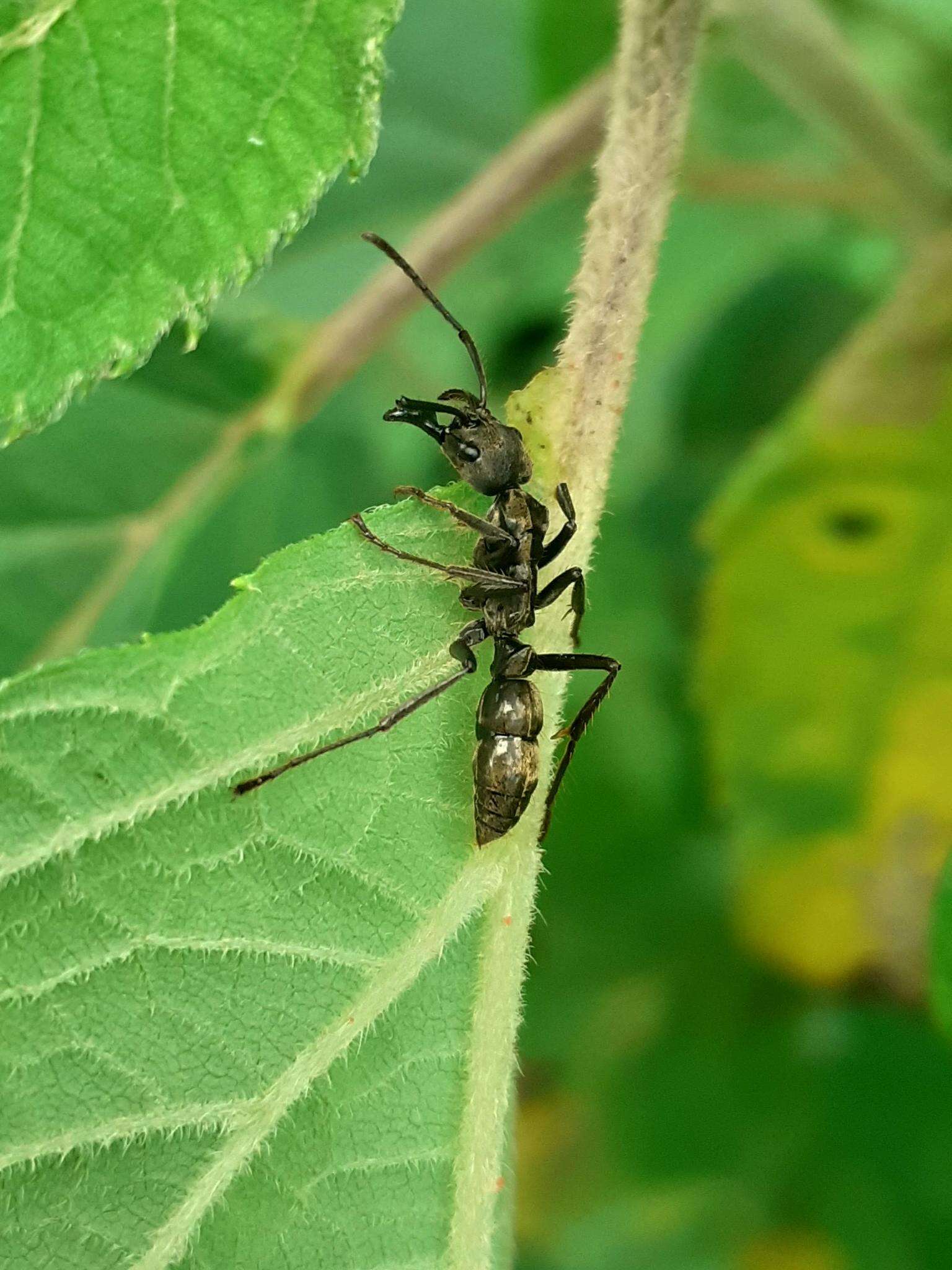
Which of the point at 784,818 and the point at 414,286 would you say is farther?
the point at 784,818

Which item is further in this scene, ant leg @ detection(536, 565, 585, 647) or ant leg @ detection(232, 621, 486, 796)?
ant leg @ detection(536, 565, 585, 647)

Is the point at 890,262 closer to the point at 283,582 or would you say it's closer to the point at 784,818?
the point at 784,818

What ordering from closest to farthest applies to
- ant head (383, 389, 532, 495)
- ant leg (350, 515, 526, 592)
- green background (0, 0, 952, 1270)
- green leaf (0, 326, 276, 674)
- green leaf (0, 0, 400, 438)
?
green leaf (0, 0, 400, 438) → ant leg (350, 515, 526, 592) → ant head (383, 389, 532, 495) → green leaf (0, 326, 276, 674) → green background (0, 0, 952, 1270)

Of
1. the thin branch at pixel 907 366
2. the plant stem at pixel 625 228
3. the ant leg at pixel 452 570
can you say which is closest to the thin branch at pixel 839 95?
the thin branch at pixel 907 366

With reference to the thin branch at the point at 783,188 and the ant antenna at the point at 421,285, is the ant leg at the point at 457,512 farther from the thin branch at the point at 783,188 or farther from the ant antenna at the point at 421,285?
the thin branch at the point at 783,188

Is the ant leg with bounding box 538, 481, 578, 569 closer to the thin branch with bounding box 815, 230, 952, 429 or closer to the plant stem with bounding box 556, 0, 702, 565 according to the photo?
the plant stem with bounding box 556, 0, 702, 565

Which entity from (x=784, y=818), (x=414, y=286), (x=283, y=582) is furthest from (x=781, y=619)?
(x=283, y=582)

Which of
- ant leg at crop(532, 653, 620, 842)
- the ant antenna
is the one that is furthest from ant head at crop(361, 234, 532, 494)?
ant leg at crop(532, 653, 620, 842)

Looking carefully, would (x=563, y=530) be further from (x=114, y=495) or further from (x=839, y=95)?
(x=839, y=95)
